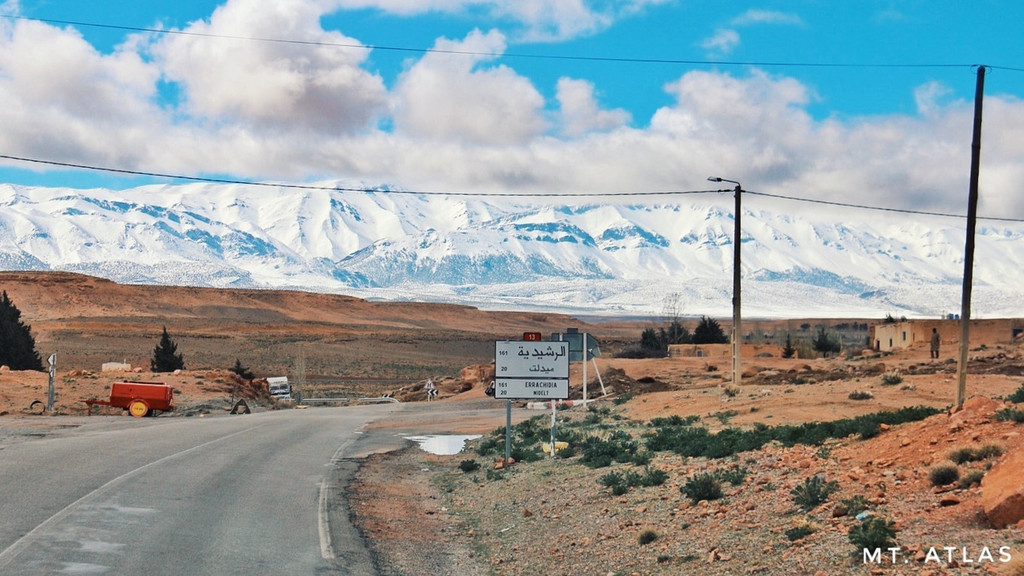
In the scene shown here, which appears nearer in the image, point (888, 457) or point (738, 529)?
point (738, 529)

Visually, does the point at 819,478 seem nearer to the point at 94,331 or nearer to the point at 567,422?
the point at 567,422

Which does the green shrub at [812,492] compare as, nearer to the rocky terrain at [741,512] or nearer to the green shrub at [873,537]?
the rocky terrain at [741,512]

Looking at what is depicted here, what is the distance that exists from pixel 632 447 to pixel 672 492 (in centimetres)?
513

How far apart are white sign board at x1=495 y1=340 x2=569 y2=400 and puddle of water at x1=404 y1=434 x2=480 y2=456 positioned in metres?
6.54

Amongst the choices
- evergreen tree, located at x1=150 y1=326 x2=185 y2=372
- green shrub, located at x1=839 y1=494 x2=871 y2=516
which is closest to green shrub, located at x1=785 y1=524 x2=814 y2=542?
green shrub, located at x1=839 y1=494 x2=871 y2=516

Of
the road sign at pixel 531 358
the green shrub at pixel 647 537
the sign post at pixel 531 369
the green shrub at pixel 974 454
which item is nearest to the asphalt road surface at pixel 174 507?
the green shrub at pixel 647 537

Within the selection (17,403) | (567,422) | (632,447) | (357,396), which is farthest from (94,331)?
(632,447)

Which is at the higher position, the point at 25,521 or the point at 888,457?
the point at 888,457

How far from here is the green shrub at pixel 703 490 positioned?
1399cm

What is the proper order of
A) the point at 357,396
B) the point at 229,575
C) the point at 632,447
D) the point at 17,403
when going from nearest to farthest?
1. the point at 229,575
2. the point at 632,447
3. the point at 17,403
4. the point at 357,396

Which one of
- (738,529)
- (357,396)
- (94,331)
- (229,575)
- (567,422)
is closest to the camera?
(229,575)

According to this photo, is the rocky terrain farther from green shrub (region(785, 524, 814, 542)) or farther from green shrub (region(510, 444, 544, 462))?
green shrub (region(510, 444, 544, 462))

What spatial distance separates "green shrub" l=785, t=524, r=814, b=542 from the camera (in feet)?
36.7

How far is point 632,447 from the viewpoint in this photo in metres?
20.2
